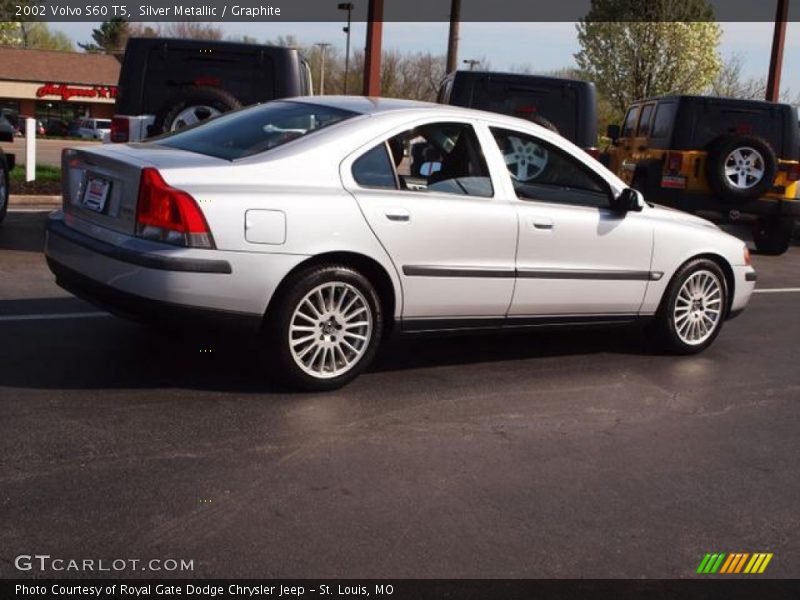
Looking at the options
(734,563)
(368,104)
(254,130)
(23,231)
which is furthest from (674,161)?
(734,563)

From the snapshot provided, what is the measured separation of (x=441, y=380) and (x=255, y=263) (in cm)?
147

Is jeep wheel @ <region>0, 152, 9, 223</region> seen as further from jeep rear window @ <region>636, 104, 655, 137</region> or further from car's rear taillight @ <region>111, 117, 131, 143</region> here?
jeep rear window @ <region>636, 104, 655, 137</region>

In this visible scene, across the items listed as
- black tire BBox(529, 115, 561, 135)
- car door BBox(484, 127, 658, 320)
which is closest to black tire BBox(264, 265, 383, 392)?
car door BBox(484, 127, 658, 320)

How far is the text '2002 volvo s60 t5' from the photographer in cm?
482

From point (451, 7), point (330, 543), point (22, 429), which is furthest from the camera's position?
point (451, 7)

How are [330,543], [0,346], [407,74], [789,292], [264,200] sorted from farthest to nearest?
[407,74] → [789,292] → [0,346] → [264,200] → [330,543]

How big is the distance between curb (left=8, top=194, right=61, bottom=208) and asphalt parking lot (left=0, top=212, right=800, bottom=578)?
6812 millimetres

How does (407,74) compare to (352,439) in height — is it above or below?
above

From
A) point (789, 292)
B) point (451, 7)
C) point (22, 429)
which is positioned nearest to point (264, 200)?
point (22, 429)

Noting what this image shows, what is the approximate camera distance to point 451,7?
26.0 m

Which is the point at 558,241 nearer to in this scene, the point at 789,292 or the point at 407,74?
the point at 789,292

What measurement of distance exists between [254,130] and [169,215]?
100 centimetres

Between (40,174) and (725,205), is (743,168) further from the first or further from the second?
(40,174)

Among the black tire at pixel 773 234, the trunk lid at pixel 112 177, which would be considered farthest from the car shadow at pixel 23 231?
the black tire at pixel 773 234
